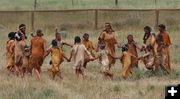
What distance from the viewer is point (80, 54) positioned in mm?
13906

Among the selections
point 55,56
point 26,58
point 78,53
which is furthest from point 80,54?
point 26,58

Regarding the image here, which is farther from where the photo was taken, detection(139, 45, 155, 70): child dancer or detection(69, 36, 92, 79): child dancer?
detection(139, 45, 155, 70): child dancer

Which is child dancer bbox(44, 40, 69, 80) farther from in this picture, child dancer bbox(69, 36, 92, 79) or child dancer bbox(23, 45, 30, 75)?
child dancer bbox(23, 45, 30, 75)

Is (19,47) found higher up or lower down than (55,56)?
higher up

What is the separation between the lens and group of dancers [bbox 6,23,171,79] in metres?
13.9

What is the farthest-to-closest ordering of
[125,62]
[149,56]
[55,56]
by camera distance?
[149,56] < [125,62] < [55,56]

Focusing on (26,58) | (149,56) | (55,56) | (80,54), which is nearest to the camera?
(55,56)

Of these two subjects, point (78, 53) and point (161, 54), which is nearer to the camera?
point (78, 53)

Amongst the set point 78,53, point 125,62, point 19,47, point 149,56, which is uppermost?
point 19,47

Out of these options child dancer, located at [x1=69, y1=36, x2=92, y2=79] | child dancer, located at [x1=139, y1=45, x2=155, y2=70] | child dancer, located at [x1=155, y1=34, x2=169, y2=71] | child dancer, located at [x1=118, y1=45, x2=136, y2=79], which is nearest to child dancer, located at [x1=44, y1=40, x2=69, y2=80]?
child dancer, located at [x1=69, y1=36, x2=92, y2=79]

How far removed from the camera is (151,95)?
1158cm

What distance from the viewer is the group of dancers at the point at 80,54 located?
13891 mm

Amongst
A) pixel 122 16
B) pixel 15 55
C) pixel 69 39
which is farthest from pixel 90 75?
pixel 122 16

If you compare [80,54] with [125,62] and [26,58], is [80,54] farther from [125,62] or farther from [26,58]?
[26,58]
